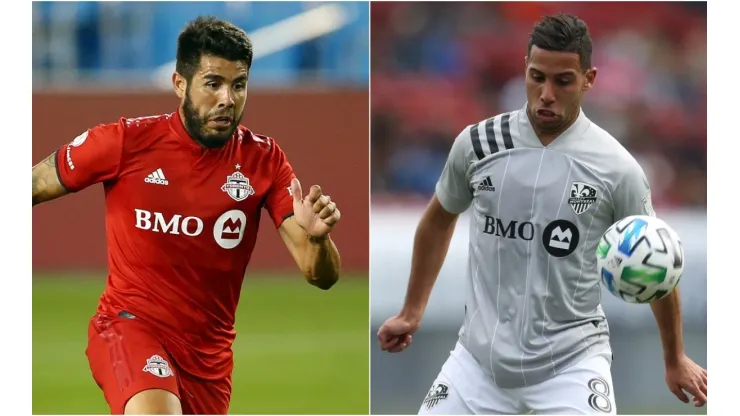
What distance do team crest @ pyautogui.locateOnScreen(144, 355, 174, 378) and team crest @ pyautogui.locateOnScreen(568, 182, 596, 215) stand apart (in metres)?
1.84

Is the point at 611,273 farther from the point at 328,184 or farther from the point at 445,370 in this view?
the point at 328,184

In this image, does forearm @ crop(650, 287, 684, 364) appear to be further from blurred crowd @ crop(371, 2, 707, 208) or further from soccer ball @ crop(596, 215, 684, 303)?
blurred crowd @ crop(371, 2, 707, 208)

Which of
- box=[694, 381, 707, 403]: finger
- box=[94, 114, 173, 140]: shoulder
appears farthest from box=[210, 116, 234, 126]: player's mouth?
box=[694, 381, 707, 403]: finger

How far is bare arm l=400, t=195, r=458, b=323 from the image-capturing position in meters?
4.87

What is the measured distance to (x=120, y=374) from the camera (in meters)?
4.34

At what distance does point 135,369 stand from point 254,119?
9991 millimetres

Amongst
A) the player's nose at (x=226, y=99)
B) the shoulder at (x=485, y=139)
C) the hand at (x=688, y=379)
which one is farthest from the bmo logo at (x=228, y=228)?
the hand at (x=688, y=379)

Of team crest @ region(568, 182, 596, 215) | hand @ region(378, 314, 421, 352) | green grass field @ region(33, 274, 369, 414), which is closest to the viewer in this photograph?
team crest @ region(568, 182, 596, 215)

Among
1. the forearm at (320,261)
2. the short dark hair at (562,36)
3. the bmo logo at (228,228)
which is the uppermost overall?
the short dark hair at (562,36)

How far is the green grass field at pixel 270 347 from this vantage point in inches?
385

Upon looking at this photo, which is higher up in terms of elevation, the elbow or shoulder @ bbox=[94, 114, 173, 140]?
shoulder @ bbox=[94, 114, 173, 140]

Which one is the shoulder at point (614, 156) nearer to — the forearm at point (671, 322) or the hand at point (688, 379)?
the forearm at point (671, 322)

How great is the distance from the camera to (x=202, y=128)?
15.5 feet

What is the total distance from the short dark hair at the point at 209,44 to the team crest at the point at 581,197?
1552mm
